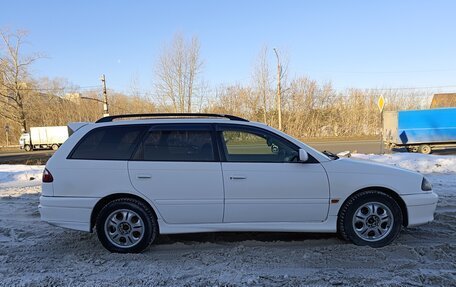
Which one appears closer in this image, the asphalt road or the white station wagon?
the white station wagon

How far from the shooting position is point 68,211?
13.4ft

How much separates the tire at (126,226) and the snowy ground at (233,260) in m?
0.14

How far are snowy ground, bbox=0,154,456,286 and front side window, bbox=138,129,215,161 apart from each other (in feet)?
4.01

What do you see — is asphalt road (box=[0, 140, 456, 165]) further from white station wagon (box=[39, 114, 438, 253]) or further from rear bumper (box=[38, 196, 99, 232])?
white station wagon (box=[39, 114, 438, 253])

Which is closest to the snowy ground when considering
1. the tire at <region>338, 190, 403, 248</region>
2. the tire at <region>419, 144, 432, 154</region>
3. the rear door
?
the tire at <region>338, 190, 403, 248</region>

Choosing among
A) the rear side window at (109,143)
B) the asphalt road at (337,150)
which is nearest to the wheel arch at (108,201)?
the rear side window at (109,143)

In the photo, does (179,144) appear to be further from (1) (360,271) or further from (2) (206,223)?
(1) (360,271)

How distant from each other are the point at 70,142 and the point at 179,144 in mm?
1445

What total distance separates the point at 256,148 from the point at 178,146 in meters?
1.05

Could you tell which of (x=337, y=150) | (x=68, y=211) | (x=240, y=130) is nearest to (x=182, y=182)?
(x=240, y=130)

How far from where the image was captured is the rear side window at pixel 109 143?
4.17m

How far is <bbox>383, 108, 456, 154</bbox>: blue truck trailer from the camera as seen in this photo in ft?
58.7

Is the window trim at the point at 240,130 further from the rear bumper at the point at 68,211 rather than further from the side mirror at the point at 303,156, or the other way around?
the rear bumper at the point at 68,211

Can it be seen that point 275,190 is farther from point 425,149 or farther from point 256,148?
point 425,149
